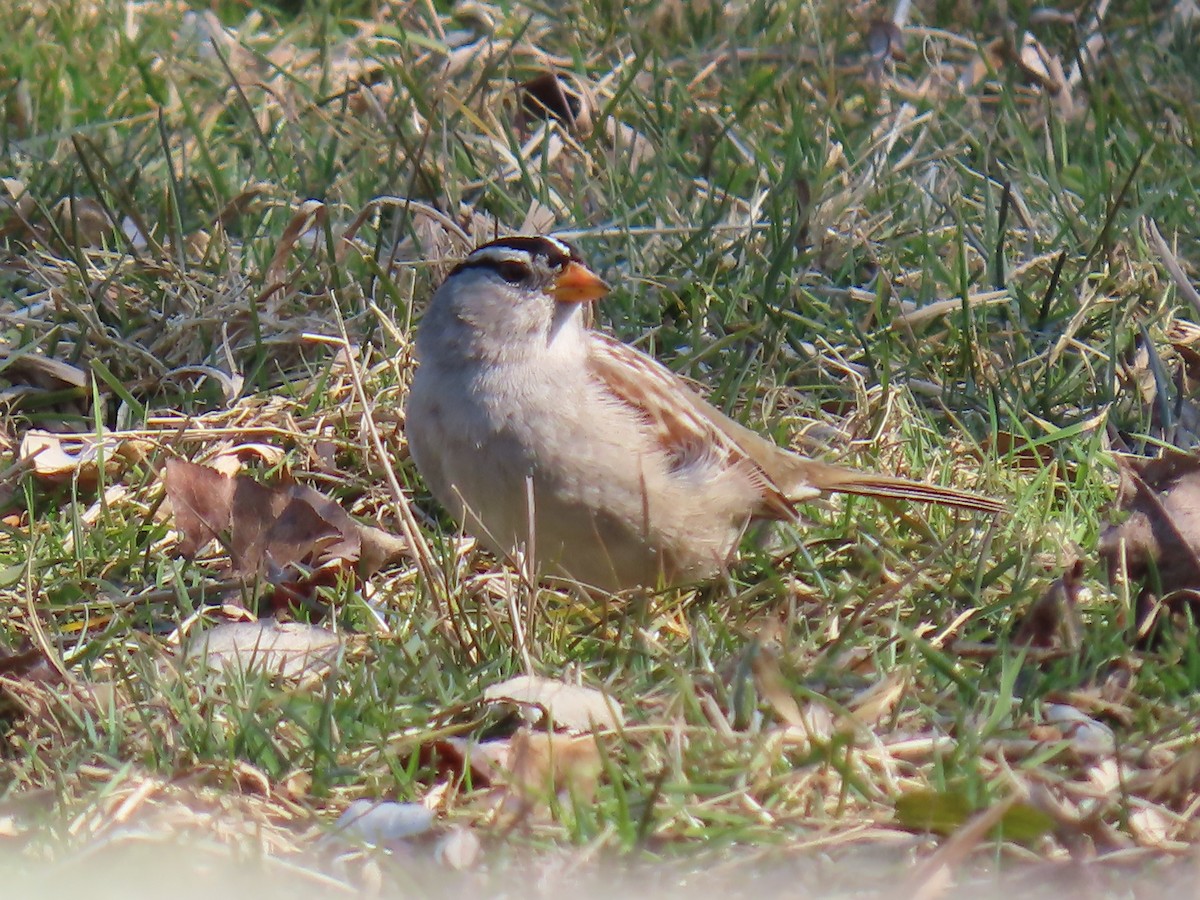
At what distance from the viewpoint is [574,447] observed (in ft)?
10.9

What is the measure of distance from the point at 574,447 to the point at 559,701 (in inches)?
31.6

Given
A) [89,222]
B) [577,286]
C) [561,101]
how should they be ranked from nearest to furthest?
1. [577,286]
2. [89,222]
3. [561,101]

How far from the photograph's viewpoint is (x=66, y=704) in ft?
8.66

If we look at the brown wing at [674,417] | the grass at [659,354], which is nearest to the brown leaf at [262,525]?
the grass at [659,354]

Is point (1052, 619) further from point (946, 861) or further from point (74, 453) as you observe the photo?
point (74, 453)

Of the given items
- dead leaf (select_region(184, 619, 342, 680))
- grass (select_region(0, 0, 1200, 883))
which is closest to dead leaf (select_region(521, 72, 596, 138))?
grass (select_region(0, 0, 1200, 883))

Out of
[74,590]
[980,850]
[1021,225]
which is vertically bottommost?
[74,590]

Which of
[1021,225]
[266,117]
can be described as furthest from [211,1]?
[1021,225]

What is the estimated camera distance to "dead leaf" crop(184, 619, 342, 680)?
9.27 ft

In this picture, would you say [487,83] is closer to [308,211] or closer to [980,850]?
[308,211]

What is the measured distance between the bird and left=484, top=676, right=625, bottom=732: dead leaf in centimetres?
A: 44

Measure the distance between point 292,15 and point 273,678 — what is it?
3.42 meters

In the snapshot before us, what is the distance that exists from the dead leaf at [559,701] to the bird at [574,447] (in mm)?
445

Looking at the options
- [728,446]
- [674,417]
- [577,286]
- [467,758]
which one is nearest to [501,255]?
[577,286]
